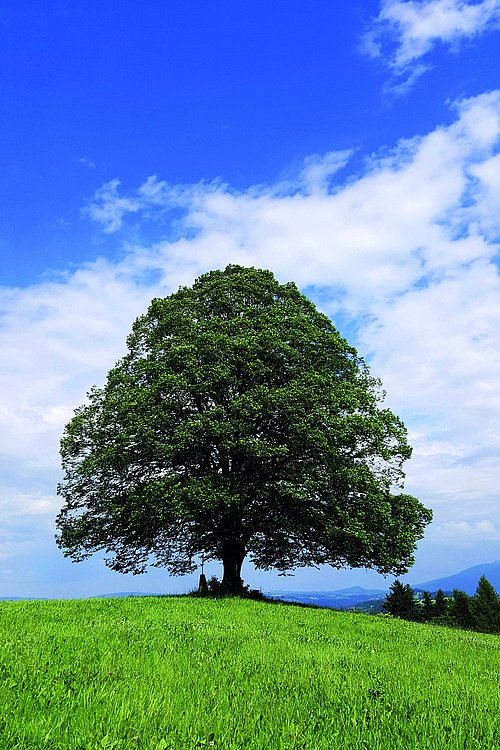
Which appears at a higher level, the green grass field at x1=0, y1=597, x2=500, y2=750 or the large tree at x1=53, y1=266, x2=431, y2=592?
the large tree at x1=53, y1=266, x2=431, y2=592

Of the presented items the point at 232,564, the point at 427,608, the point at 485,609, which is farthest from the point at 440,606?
the point at 232,564

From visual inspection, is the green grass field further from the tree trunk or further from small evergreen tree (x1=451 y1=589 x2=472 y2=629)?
small evergreen tree (x1=451 y1=589 x2=472 y2=629)

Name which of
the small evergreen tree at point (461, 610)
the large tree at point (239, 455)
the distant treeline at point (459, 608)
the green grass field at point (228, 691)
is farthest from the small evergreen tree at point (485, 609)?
the green grass field at point (228, 691)

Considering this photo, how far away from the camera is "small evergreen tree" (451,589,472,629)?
7021cm

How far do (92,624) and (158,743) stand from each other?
30.8 feet

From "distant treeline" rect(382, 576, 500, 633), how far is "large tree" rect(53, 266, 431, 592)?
42424 mm

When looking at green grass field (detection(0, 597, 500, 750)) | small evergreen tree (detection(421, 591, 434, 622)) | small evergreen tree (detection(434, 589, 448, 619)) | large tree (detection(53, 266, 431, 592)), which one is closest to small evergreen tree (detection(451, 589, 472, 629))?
small evergreen tree (detection(434, 589, 448, 619))

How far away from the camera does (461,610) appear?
2862 inches

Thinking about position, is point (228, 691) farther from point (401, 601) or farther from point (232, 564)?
point (401, 601)

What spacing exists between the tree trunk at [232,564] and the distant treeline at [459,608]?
42012 mm

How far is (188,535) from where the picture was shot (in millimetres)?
29438

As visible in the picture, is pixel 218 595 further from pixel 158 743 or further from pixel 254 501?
pixel 158 743

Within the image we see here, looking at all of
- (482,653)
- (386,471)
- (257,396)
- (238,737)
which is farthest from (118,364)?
(238,737)

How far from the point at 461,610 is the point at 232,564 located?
56086mm
